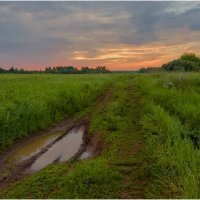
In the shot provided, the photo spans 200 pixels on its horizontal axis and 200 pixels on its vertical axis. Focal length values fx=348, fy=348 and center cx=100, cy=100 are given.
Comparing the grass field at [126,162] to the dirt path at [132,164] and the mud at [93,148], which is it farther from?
the mud at [93,148]

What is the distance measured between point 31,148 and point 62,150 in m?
0.99

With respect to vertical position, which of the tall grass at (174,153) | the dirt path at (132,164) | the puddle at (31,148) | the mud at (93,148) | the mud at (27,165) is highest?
the tall grass at (174,153)

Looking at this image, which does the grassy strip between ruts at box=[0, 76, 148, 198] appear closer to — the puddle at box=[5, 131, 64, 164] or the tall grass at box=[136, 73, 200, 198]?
the tall grass at box=[136, 73, 200, 198]

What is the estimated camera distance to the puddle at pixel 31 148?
875 centimetres

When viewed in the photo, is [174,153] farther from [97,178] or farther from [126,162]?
[97,178]

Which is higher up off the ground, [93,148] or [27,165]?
[93,148]

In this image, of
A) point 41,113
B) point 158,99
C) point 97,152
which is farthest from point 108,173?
point 158,99

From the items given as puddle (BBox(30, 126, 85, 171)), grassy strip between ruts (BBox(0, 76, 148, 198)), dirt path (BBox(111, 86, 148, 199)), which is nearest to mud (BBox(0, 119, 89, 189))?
puddle (BBox(30, 126, 85, 171))

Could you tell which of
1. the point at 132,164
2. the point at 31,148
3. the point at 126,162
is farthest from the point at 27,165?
the point at 132,164

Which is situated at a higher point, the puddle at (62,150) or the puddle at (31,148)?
the puddle at (62,150)

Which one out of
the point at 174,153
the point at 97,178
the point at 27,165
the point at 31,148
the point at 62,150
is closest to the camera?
the point at 97,178

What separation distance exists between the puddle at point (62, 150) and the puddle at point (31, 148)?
0.35 meters

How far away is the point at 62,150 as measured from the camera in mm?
9359

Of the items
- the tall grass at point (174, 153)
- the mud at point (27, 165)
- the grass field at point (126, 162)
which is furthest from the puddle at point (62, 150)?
the tall grass at point (174, 153)
